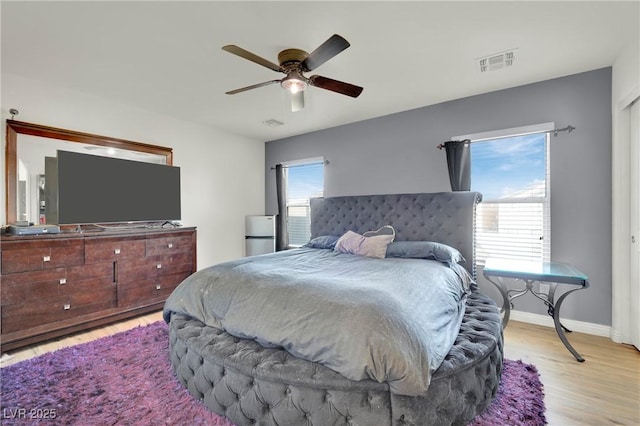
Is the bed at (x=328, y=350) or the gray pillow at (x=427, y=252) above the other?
the gray pillow at (x=427, y=252)

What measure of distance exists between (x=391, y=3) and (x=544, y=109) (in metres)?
2.29

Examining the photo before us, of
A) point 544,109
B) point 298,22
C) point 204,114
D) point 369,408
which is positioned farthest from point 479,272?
point 204,114

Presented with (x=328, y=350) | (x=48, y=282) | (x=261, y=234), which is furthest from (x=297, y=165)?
(x=328, y=350)

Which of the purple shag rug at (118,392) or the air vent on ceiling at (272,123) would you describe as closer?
the purple shag rug at (118,392)

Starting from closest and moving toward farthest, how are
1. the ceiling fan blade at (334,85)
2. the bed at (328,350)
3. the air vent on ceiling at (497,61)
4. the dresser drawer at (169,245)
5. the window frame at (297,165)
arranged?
the bed at (328,350) < the ceiling fan blade at (334,85) < the air vent on ceiling at (497,61) < the dresser drawer at (169,245) < the window frame at (297,165)

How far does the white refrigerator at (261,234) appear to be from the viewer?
16.9 feet

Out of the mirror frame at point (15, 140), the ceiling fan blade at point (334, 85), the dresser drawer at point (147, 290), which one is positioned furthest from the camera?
the dresser drawer at point (147, 290)

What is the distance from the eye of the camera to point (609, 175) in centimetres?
285

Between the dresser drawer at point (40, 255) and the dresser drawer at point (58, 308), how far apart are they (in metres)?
0.32

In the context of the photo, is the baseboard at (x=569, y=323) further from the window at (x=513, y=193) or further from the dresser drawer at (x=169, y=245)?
the dresser drawer at (x=169, y=245)

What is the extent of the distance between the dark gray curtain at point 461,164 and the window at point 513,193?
123 millimetres

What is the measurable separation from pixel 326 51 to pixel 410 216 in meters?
2.43

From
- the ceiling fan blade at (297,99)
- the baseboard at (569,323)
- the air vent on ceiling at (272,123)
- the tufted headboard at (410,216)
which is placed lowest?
the baseboard at (569,323)

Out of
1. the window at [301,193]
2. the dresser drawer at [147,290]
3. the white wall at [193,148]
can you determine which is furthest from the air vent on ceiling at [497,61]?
the dresser drawer at [147,290]
